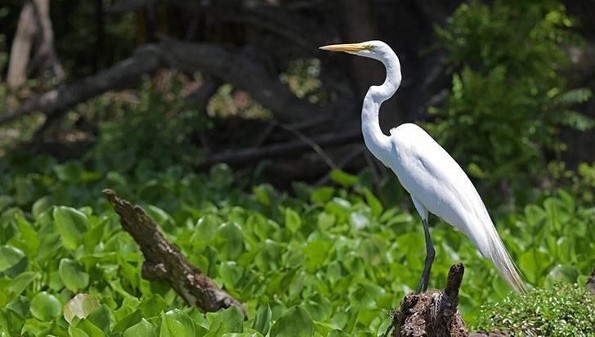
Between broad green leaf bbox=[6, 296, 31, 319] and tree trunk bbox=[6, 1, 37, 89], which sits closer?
broad green leaf bbox=[6, 296, 31, 319]

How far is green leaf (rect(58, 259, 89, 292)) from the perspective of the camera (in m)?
4.89

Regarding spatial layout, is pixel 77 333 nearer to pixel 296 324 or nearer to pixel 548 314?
pixel 296 324

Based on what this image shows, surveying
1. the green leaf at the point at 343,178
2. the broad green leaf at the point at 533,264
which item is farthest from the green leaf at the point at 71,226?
the green leaf at the point at 343,178

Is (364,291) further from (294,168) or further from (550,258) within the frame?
(294,168)

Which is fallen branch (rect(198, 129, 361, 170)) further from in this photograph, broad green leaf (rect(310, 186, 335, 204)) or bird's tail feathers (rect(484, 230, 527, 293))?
bird's tail feathers (rect(484, 230, 527, 293))

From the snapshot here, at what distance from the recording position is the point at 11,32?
13.6 metres

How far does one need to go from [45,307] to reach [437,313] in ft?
5.59

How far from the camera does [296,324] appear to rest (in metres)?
3.84

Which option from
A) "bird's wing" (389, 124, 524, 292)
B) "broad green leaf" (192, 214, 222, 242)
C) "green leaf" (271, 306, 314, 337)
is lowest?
"broad green leaf" (192, 214, 222, 242)

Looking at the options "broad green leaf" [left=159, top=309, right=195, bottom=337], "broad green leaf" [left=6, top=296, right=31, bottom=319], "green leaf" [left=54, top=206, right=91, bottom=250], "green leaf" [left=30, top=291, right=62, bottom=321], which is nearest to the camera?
"broad green leaf" [left=159, top=309, right=195, bottom=337]

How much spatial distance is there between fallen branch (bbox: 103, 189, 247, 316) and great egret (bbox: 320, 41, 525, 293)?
108 cm

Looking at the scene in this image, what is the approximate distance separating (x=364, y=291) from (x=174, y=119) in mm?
3750

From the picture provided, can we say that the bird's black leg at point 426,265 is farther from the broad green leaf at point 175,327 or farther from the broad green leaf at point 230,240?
the broad green leaf at point 230,240

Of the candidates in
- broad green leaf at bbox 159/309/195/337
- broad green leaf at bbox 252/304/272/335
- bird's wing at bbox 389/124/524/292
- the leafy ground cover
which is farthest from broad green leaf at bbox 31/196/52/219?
bird's wing at bbox 389/124/524/292
